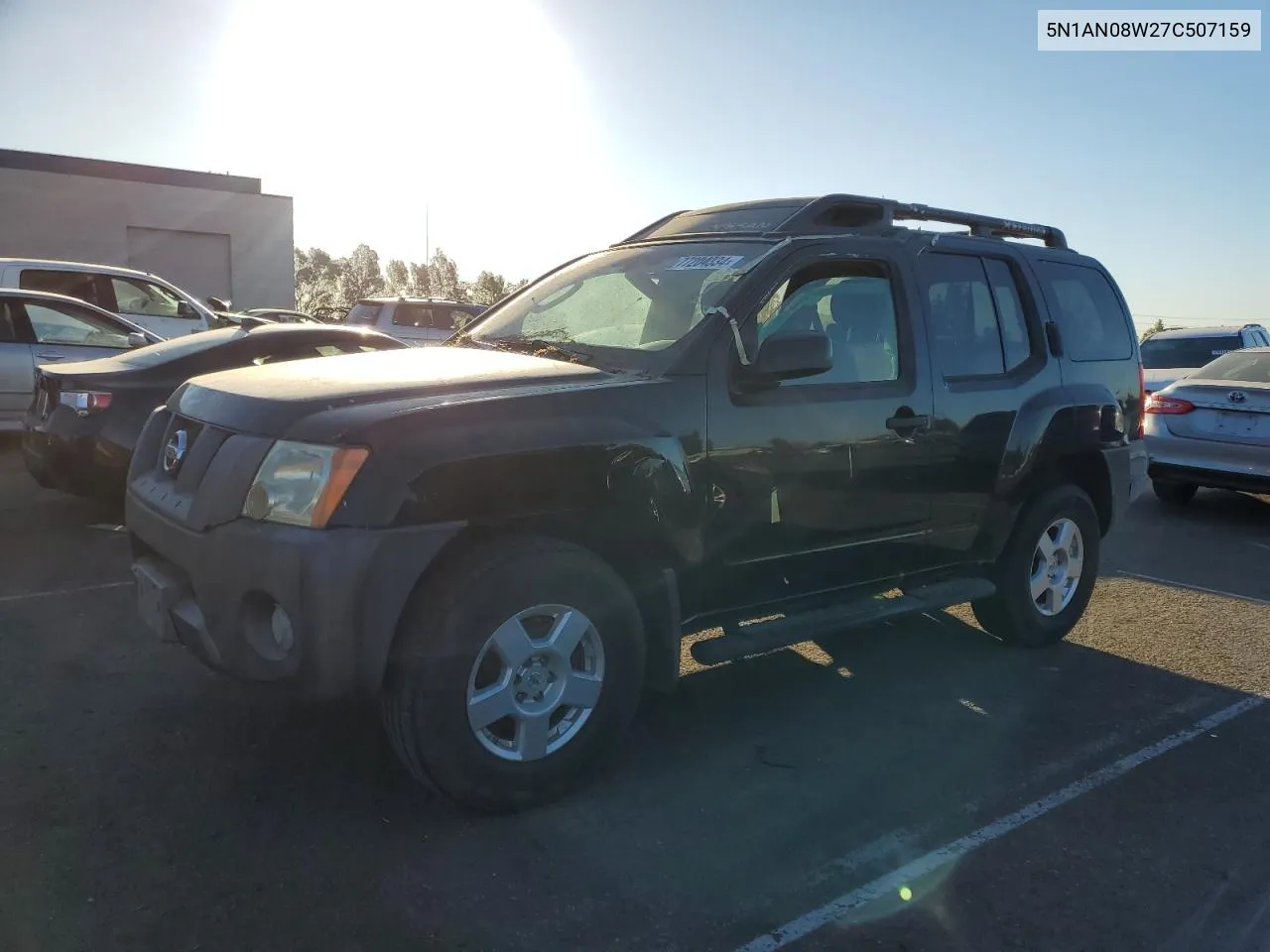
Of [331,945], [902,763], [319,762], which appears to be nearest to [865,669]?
[902,763]

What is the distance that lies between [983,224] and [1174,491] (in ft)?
19.2

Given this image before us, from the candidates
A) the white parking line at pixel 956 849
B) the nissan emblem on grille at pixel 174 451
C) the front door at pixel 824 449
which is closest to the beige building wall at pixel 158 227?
the nissan emblem on grille at pixel 174 451

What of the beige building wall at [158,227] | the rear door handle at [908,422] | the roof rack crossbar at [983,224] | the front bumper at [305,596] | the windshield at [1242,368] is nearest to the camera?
the front bumper at [305,596]

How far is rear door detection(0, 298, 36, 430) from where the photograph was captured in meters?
9.11

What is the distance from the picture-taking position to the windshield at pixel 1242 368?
898 centimetres

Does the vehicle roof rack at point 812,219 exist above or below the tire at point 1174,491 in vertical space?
above

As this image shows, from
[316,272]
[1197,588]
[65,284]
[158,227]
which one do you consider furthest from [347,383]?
[316,272]

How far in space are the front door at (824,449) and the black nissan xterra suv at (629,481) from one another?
0.01 metres

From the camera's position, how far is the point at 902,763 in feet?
12.6

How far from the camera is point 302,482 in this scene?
3.00 meters

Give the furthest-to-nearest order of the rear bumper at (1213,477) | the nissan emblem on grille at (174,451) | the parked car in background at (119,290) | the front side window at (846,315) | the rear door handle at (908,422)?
the parked car in background at (119,290) → the rear bumper at (1213,477) → the rear door handle at (908,422) → the front side window at (846,315) → the nissan emblem on grille at (174,451)

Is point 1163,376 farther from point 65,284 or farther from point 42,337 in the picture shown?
point 65,284

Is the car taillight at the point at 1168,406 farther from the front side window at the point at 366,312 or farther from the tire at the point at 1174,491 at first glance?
the front side window at the point at 366,312

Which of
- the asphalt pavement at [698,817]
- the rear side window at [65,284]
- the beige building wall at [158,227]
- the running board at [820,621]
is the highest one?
the beige building wall at [158,227]
